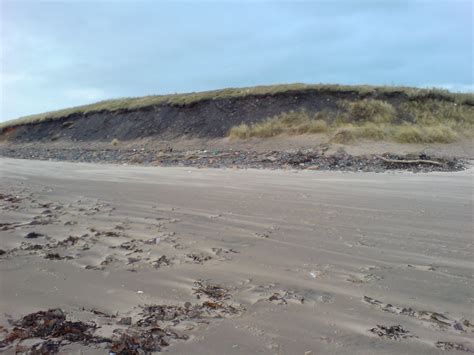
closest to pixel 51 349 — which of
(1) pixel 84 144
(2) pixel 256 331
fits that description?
(2) pixel 256 331

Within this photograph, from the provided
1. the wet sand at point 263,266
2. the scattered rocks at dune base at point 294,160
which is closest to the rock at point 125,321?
the wet sand at point 263,266

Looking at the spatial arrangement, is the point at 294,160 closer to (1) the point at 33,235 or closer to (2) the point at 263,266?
(1) the point at 33,235

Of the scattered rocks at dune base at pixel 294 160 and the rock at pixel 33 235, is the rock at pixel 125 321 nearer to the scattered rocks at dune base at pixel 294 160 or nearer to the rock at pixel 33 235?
the rock at pixel 33 235

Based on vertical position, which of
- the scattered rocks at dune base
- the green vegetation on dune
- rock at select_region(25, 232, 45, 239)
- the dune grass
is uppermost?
the green vegetation on dune

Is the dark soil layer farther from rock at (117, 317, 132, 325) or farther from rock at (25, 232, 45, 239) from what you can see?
rock at (117, 317, 132, 325)

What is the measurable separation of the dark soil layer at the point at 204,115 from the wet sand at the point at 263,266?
2031 cm

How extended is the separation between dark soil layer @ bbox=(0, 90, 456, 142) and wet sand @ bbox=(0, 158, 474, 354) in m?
20.3

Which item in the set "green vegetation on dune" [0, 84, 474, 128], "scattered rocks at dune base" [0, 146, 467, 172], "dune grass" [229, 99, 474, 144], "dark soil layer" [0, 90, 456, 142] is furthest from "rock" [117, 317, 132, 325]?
"green vegetation on dune" [0, 84, 474, 128]

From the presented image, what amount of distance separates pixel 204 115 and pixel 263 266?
2555 cm

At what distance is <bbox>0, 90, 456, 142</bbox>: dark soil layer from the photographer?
1086 inches

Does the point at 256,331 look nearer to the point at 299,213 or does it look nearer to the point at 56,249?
the point at 56,249

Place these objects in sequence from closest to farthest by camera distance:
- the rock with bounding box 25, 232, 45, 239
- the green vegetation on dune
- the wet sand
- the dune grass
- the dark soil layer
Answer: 1. the wet sand
2. the rock with bounding box 25, 232, 45, 239
3. the dune grass
4. the dark soil layer
5. the green vegetation on dune

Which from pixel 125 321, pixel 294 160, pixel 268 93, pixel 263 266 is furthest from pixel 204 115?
pixel 125 321

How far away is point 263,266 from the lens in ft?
13.4
